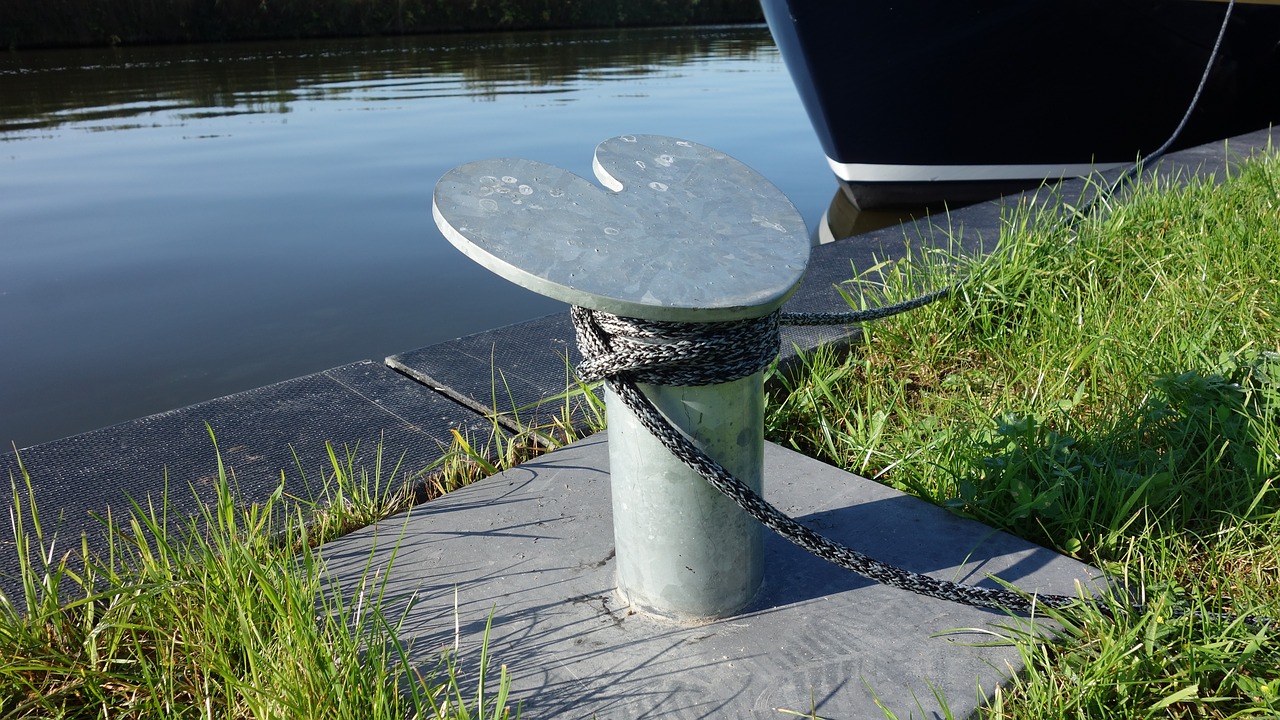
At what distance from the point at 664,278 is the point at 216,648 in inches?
36.3

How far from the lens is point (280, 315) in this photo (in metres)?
4.79

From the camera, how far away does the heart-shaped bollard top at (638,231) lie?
1.32 metres

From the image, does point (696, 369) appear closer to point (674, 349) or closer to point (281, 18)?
point (674, 349)

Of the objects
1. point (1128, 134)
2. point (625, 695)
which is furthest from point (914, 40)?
point (625, 695)

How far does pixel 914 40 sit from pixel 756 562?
198 inches

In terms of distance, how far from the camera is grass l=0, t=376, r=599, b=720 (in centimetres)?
134

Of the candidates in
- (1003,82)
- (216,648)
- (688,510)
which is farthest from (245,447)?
(1003,82)

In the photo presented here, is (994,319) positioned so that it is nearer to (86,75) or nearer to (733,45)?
(86,75)

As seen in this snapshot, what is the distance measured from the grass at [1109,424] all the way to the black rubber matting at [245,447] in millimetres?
939

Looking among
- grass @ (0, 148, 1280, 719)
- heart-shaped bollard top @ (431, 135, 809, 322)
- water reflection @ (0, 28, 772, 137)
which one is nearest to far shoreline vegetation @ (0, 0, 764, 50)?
water reflection @ (0, 28, 772, 137)

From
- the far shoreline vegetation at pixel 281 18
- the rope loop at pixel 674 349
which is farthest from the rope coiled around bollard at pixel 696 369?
the far shoreline vegetation at pixel 281 18

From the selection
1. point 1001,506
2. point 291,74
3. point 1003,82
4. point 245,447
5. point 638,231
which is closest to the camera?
point 638,231

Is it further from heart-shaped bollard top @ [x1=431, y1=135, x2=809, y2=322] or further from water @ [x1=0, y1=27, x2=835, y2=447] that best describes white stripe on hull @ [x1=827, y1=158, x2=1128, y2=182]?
heart-shaped bollard top @ [x1=431, y1=135, x2=809, y2=322]

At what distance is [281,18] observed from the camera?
67.0 feet
